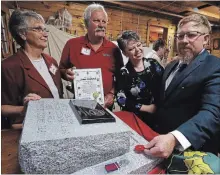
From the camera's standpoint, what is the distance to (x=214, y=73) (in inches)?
29.4

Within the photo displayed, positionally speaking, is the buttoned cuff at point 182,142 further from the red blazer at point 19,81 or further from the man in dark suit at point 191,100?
the red blazer at point 19,81

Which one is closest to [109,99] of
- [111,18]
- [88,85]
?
[88,85]

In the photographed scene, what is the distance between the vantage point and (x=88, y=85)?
0.97 m

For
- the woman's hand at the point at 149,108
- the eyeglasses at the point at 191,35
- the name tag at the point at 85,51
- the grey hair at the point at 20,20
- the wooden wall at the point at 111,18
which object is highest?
the wooden wall at the point at 111,18

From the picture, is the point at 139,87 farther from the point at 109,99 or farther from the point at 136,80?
the point at 109,99

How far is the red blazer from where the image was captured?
1.09m

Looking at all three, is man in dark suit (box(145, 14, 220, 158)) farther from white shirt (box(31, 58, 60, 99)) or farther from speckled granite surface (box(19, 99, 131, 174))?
white shirt (box(31, 58, 60, 99))

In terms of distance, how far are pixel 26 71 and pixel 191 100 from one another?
955 millimetres

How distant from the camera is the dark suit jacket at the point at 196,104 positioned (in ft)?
2.11

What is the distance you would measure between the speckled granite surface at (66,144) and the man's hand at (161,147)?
0.07 meters

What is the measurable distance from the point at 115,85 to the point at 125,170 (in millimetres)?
1022

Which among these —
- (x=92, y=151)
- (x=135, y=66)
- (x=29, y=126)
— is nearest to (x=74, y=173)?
(x=92, y=151)

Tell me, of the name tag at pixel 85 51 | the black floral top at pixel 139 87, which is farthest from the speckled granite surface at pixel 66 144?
the name tag at pixel 85 51

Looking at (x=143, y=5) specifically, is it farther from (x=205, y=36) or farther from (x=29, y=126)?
(x=29, y=126)
